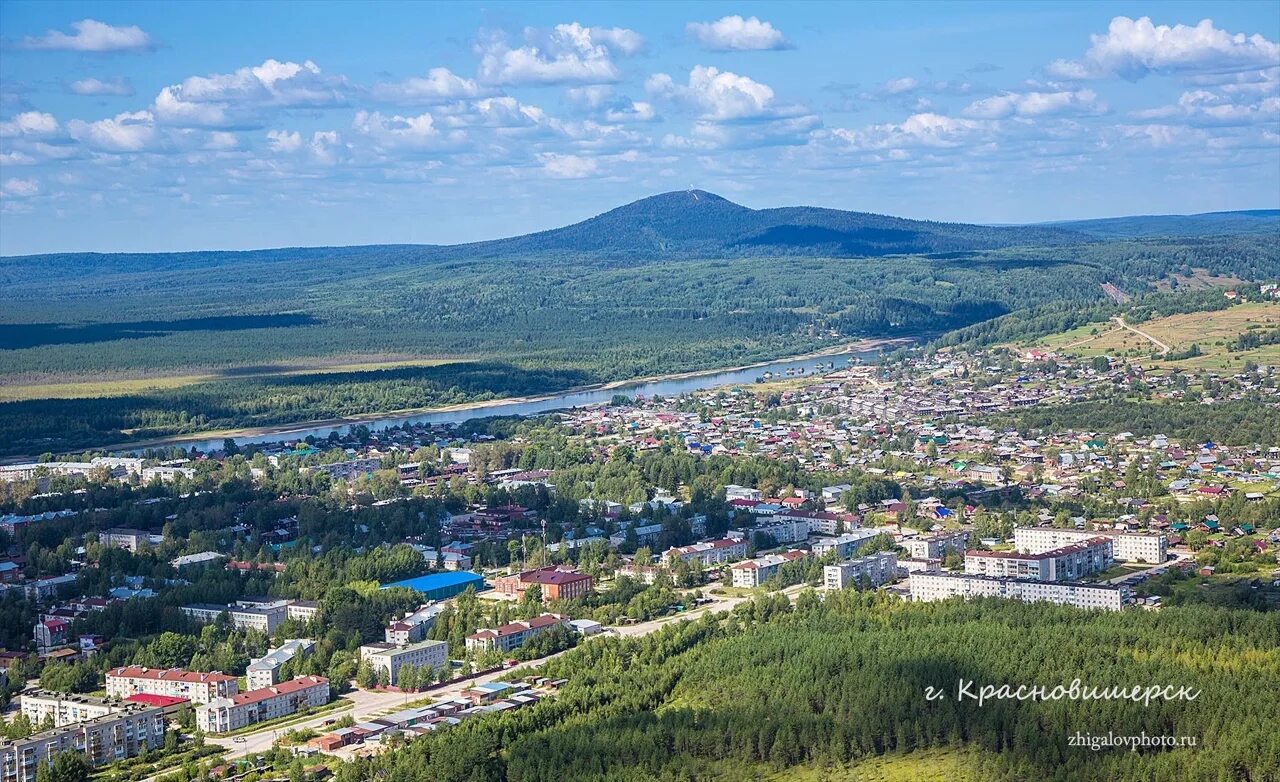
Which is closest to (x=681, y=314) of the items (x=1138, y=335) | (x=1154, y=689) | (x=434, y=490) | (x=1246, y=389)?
(x=1138, y=335)

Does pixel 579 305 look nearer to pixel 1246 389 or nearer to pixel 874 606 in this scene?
pixel 1246 389

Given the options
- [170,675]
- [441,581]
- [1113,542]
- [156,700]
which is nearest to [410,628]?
[441,581]

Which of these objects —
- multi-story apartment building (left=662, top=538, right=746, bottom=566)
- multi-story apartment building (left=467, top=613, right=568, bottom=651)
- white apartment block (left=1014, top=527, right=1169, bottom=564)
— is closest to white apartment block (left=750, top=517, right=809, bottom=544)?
multi-story apartment building (left=662, top=538, right=746, bottom=566)

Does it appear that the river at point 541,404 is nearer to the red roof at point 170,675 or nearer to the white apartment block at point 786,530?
the white apartment block at point 786,530

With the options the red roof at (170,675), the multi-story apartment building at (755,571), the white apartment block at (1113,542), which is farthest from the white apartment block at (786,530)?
the red roof at (170,675)

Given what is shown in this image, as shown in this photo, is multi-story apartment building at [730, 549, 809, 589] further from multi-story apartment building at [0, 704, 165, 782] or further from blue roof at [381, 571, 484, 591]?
multi-story apartment building at [0, 704, 165, 782]

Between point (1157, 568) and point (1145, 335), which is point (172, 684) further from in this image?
point (1145, 335)

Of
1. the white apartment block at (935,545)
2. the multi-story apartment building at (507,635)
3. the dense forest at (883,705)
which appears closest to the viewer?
the dense forest at (883,705)
